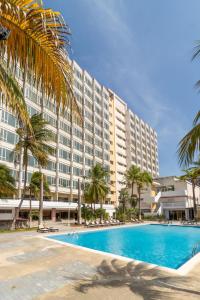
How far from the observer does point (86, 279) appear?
9.08m

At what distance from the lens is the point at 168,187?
69.4 meters

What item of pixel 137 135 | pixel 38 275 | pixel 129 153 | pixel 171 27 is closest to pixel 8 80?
pixel 171 27

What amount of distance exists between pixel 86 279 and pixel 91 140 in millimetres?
→ 56655

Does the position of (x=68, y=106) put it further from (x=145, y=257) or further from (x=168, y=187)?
(x=168, y=187)

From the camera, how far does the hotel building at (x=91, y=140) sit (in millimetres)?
43531

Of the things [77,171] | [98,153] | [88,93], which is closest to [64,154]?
[77,171]

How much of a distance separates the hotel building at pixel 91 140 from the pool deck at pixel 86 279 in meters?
22.5

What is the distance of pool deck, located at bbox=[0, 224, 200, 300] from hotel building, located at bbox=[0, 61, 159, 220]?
73.9 feet

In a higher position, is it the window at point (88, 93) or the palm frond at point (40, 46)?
the window at point (88, 93)

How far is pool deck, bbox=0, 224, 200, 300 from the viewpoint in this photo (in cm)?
719

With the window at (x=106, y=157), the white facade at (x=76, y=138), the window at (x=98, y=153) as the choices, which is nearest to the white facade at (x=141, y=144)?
the window at (x=106, y=157)

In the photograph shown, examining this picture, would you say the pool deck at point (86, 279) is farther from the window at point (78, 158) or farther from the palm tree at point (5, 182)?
the window at point (78, 158)

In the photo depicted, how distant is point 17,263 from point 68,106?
34.6 feet

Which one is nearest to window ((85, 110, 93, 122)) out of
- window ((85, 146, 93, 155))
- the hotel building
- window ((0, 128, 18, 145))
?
the hotel building
